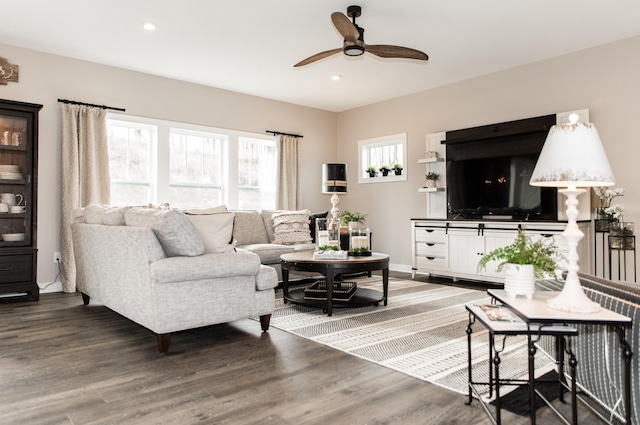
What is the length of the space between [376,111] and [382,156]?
0.74 metres

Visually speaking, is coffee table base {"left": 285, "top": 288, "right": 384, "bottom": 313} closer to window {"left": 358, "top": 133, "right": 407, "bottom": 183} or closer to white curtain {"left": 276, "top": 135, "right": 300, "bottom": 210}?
white curtain {"left": 276, "top": 135, "right": 300, "bottom": 210}

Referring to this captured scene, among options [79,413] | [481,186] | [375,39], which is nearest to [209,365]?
[79,413]

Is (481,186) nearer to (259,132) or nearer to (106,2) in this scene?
(259,132)

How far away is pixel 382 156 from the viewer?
734 cm

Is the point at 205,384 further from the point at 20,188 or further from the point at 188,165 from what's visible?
the point at 188,165

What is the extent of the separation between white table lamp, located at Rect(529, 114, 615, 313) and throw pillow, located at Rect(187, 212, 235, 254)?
2189 mm

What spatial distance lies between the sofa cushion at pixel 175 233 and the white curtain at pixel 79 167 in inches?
100

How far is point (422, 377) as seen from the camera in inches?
94.1

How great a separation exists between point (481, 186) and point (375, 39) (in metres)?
2.38

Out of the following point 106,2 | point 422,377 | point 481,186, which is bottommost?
point 422,377

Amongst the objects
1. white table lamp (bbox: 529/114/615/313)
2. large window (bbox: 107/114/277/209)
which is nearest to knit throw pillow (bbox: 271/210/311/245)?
large window (bbox: 107/114/277/209)

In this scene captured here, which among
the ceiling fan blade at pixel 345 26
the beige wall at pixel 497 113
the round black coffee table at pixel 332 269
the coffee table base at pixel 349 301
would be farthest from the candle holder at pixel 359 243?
the beige wall at pixel 497 113

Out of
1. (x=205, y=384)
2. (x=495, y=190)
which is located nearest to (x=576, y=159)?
(x=205, y=384)

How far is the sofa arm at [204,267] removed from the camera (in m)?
2.77
